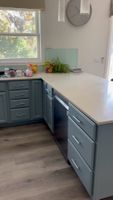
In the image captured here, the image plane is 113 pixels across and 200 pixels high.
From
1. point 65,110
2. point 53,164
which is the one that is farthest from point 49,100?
point 53,164

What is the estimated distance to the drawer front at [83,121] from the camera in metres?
1.53

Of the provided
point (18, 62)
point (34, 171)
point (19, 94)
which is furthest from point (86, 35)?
point (34, 171)

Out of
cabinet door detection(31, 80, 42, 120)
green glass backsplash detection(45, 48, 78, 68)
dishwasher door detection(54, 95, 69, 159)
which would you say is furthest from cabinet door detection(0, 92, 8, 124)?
green glass backsplash detection(45, 48, 78, 68)

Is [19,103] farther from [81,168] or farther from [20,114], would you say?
[81,168]

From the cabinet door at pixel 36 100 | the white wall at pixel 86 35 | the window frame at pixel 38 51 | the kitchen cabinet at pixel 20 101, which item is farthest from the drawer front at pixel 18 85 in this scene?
the white wall at pixel 86 35

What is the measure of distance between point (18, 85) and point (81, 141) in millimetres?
1744

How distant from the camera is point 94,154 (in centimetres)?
156

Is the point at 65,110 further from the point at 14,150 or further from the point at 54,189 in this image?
the point at 14,150

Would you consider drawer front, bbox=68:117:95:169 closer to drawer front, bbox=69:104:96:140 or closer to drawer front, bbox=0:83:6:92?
drawer front, bbox=69:104:96:140

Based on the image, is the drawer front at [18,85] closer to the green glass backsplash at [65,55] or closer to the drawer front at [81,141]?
the green glass backsplash at [65,55]

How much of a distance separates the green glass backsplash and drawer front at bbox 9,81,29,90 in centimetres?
82

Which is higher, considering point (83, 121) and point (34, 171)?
point (83, 121)

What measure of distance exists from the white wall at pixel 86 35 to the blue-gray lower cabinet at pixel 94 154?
216 cm

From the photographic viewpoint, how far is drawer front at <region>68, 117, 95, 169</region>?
1.60 metres
